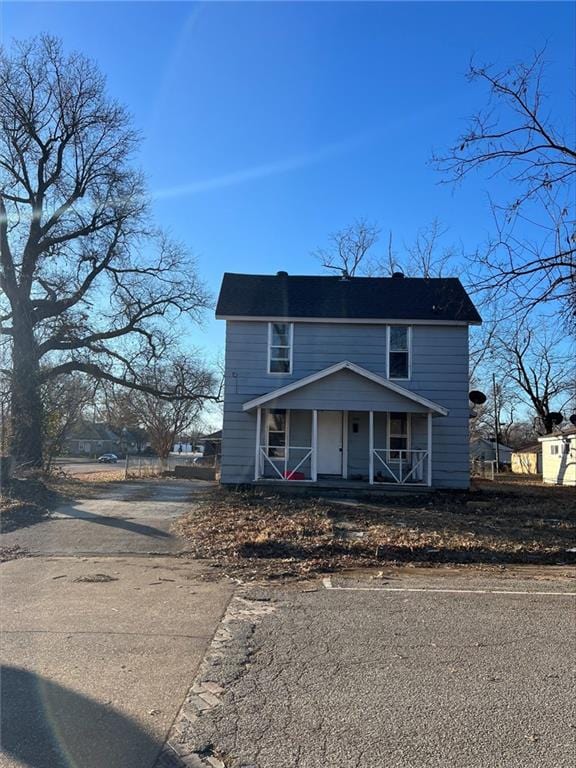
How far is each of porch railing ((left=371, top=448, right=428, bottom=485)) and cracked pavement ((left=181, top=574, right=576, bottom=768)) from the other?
1162 cm

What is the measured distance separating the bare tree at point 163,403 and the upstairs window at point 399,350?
12.3 m

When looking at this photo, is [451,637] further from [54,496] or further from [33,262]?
[33,262]

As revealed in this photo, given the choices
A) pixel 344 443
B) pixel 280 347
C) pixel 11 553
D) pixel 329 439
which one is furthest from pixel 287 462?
pixel 11 553

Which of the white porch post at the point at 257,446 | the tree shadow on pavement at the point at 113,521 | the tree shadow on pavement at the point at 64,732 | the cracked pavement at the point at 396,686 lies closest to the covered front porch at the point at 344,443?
the white porch post at the point at 257,446

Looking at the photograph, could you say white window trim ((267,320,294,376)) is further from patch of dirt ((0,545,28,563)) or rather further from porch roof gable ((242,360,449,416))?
patch of dirt ((0,545,28,563))

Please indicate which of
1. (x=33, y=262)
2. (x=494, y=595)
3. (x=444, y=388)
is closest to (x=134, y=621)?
(x=494, y=595)

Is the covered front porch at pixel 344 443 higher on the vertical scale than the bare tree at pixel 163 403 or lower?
lower

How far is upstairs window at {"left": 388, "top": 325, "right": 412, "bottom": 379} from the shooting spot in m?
18.9

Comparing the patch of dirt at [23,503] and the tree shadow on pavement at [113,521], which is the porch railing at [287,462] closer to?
the patch of dirt at [23,503]

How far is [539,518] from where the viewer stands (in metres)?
13.1

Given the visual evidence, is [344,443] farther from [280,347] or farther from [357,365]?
[280,347]

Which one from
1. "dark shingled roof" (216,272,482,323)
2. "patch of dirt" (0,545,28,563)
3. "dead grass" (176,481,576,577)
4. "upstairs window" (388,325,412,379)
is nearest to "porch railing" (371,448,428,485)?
"upstairs window" (388,325,412,379)

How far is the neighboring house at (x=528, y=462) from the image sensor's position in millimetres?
47438

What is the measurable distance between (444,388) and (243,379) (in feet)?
20.4
